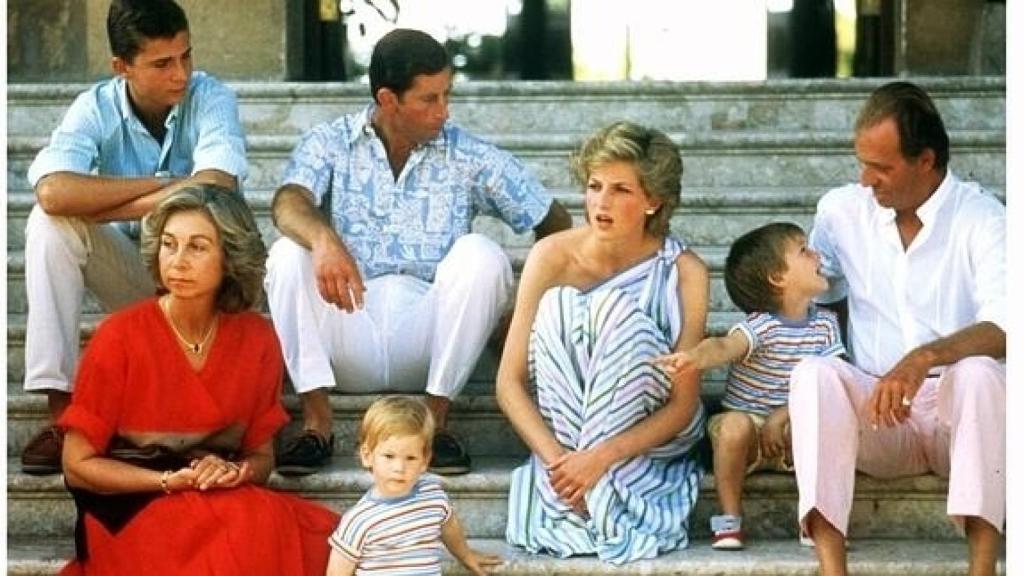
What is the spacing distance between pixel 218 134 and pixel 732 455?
137cm

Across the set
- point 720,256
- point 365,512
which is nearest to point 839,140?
point 720,256

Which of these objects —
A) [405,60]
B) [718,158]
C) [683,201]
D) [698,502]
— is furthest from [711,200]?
[698,502]

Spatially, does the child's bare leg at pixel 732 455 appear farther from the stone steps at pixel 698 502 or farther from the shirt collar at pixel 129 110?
the shirt collar at pixel 129 110

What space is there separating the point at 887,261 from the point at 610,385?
Result: 658 millimetres

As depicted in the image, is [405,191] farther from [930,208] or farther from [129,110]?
[930,208]

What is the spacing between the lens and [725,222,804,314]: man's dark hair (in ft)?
13.8

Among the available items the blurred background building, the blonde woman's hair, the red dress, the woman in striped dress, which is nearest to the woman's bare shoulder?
the woman in striped dress

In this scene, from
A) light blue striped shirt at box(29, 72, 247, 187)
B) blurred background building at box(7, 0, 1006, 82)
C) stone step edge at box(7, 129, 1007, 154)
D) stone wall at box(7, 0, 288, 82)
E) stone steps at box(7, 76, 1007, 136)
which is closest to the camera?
light blue striped shirt at box(29, 72, 247, 187)

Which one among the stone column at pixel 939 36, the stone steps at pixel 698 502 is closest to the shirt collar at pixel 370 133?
the stone steps at pixel 698 502

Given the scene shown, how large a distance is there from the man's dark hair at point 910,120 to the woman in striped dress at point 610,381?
425 mm

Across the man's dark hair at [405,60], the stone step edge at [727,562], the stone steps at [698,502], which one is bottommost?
the stone step edge at [727,562]

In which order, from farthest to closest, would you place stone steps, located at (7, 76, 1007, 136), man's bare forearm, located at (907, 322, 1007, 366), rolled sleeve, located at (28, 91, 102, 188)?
stone steps, located at (7, 76, 1007, 136) → rolled sleeve, located at (28, 91, 102, 188) → man's bare forearm, located at (907, 322, 1007, 366)

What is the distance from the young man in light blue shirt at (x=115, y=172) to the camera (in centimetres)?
436

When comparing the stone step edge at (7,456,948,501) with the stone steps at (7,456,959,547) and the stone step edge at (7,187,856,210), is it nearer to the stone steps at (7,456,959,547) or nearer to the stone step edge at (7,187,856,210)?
the stone steps at (7,456,959,547)
